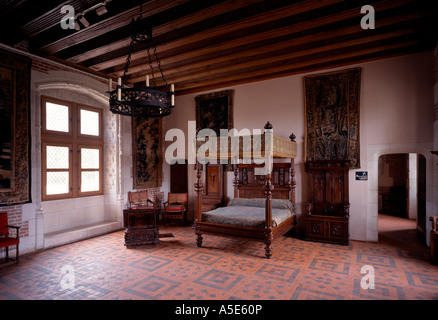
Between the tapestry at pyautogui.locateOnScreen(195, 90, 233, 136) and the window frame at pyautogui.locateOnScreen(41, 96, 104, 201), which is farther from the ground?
the tapestry at pyautogui.locateOnScreen(195, 90, 233, 136)

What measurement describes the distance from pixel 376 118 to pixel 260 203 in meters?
3.19

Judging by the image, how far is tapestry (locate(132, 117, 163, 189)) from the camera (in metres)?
7.25

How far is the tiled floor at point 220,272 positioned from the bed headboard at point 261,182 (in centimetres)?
132

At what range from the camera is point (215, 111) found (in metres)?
7.44

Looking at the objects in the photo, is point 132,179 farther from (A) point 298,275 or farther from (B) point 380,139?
(B) point 380,139

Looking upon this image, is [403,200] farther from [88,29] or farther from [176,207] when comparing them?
[88,29]

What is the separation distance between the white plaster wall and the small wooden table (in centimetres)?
350

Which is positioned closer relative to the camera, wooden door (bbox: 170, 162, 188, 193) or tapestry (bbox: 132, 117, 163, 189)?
tapestry (bbox: 132, 117, 163, 189)

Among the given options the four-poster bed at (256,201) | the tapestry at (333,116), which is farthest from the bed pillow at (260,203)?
the tapestry at (333,116)

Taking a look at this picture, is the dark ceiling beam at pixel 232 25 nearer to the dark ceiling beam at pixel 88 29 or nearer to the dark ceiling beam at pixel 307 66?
the dark ceiling beam at pixel 88 29

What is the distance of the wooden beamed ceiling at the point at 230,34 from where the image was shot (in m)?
3.74
